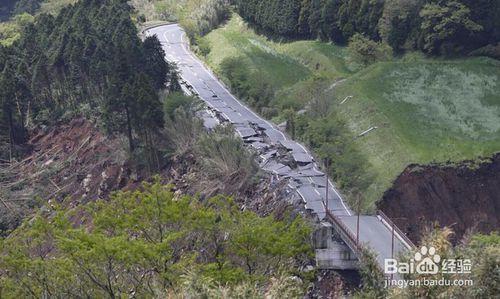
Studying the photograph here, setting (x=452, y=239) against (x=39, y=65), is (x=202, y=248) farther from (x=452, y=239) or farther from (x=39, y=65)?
(x=39, y=65)

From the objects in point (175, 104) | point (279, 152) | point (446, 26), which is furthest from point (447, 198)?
point (175, 104)

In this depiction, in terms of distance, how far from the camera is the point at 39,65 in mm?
53938

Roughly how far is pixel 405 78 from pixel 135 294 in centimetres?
2926

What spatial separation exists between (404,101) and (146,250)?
87.3 feet

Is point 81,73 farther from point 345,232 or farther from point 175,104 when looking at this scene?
point 345,232

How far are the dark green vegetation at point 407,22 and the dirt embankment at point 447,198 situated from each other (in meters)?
13.4

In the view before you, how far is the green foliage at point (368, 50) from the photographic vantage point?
173 ft

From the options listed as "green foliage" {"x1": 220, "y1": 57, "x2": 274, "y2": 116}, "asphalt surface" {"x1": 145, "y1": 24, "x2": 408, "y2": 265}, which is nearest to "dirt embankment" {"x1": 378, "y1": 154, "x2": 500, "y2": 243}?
"asphalt surface" {"x1": 145, "y1": 24, "x2": 408, "y2": 265}

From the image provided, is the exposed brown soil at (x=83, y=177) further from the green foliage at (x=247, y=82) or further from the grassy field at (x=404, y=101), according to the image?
the green foliage at (x=247, y=82)

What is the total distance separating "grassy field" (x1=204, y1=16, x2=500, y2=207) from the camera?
1555 inches

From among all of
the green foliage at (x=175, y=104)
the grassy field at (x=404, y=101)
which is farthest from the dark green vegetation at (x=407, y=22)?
the green foliage at (x=175, y=104)

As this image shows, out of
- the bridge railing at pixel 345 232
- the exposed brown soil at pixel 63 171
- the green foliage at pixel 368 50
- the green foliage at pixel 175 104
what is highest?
the green foliage at pixel 368 50

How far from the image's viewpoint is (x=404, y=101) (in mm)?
46156

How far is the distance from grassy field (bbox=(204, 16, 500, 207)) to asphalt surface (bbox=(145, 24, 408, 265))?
234cm
